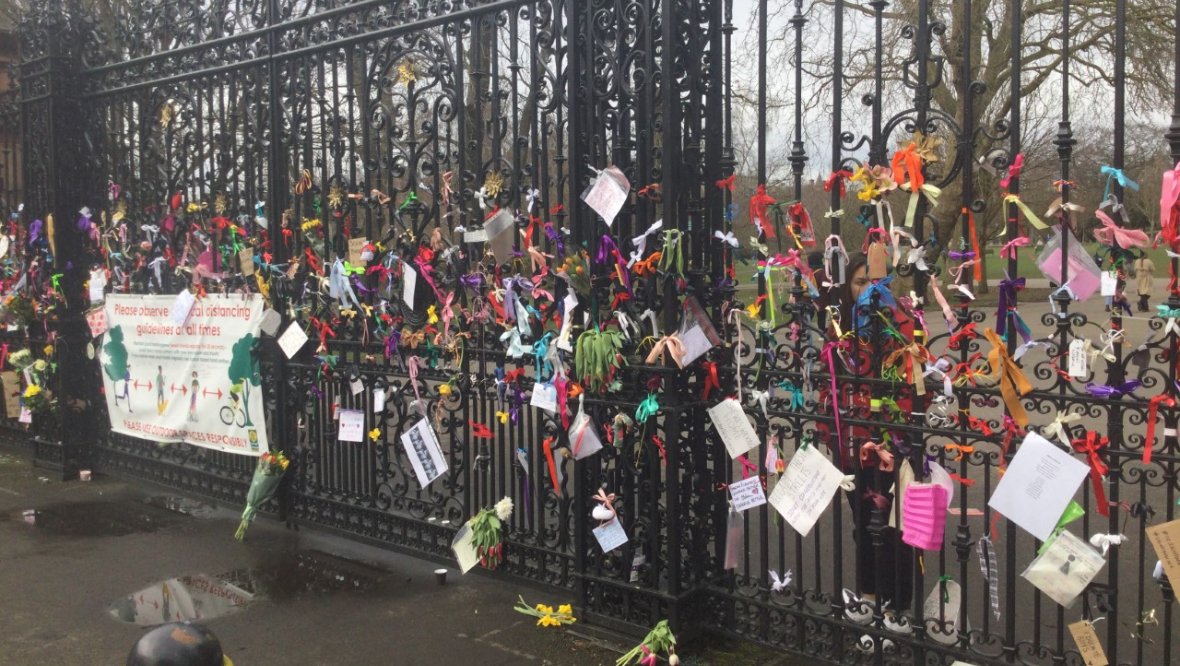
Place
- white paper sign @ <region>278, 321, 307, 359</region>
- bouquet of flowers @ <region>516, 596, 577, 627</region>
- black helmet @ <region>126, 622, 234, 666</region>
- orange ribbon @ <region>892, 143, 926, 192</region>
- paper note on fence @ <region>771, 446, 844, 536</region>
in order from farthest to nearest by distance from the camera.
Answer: white paper sign @ <region>278, 321, 307, 359</region>, bouquet of flowers @ <region>516, 596, 577, 627</region>, paper note on fence @ <region>771, 446, 844, 536</region>, orange ribbon @ <region>892, 143, 926, 192</region>, black helmet @ <region>126, 622, 234, 666</region>

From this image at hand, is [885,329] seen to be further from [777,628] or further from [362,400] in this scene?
[362,400]

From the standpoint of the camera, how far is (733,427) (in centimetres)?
448

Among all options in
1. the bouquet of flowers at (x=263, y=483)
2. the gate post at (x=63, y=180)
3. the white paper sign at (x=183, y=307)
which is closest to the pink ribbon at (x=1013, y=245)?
the bouquet of flowers at (x=263, y=483)

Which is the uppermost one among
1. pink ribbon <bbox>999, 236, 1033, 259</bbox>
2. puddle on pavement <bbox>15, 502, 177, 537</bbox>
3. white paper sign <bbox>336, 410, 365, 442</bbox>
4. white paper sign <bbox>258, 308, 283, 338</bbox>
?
pink ribbon <bbox>999, 236, 1033, 259</bbox>

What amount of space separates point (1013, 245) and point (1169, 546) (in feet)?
3.97

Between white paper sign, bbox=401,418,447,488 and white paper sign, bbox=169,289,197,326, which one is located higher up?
white paper sign, bbox=169,289,197,326

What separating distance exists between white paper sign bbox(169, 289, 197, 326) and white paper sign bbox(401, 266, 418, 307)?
245 cm

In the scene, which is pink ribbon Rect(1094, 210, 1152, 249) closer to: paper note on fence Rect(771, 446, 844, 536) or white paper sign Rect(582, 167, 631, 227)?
paper note on fence Rect(771, 446, 844, 536)

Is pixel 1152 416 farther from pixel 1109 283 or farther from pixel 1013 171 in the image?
pixel 1013 171

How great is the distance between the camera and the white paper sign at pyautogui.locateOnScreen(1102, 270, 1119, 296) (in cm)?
339

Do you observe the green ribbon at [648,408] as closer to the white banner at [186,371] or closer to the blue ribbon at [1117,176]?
the blue ribbon at [1117,176]

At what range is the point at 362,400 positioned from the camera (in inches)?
256

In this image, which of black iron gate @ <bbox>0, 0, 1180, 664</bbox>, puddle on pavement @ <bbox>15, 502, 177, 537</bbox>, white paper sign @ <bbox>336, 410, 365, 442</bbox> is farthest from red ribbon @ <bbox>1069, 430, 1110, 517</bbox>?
puddle on pavement @ <bbox>15, 502, 177, 537</bbox>

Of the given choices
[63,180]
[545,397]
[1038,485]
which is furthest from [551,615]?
[63,180]
